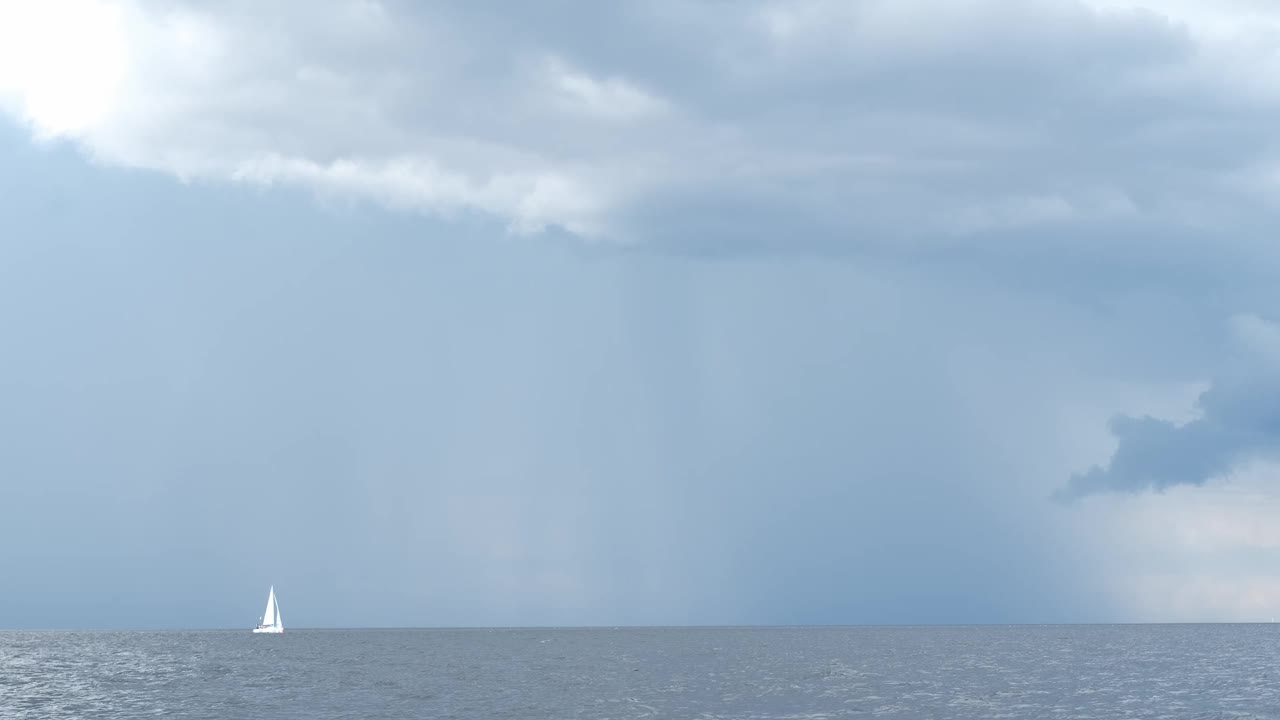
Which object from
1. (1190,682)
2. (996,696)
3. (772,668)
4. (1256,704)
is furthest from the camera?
(772,668)

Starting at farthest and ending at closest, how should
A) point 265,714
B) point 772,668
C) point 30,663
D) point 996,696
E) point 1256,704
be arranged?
1. point 30,663
2. point 772,668
3. point 996,696
4. point 1256,704
5. point 265,714

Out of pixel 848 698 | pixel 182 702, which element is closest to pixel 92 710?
pixel 182 702

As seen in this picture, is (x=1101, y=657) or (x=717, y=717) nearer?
(x=717, y=717)

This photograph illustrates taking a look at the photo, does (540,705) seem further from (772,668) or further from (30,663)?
(30,663)

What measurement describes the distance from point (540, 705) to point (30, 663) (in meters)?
123

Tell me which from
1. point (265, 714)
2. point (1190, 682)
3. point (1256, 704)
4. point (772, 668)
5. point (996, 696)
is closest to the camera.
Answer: point (265, 714)

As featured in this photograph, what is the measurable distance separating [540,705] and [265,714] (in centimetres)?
2303

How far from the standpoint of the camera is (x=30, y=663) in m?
189

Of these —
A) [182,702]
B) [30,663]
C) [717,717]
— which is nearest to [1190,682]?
[717,717]

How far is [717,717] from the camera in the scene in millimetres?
90000

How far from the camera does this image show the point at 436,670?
16412 cm

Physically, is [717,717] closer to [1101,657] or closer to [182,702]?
[182,702]

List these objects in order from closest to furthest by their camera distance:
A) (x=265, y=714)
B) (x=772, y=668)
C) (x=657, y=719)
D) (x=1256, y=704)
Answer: (x=657, y=719) → (x=265, y=714) → (x=1256, y=704) → (x=772, y=668)

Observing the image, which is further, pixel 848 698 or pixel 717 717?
pixel 848 698
